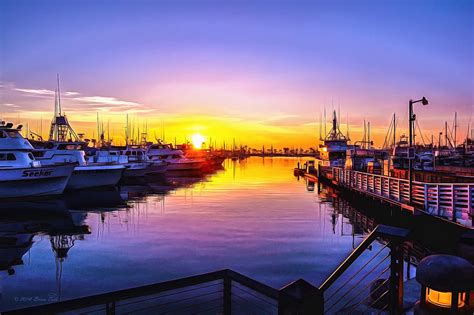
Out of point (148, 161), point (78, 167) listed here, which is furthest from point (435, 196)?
point (148, 161)

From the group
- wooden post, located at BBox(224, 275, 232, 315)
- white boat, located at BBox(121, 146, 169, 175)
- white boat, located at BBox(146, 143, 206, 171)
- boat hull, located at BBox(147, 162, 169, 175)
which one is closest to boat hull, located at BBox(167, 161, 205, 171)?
white boat, located at BBox(146, 143, 206, 171)

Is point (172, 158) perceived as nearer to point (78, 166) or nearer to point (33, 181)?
point (78, 166)

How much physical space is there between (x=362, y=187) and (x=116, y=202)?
20838mm

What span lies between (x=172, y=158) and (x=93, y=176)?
3921 cm

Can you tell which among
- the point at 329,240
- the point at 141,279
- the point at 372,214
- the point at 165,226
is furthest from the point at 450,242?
the point at 165,226

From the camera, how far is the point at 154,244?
678 inches

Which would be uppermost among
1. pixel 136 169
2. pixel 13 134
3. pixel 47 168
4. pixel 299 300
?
pixel 13 134

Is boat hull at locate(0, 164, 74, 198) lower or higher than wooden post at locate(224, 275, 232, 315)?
lower

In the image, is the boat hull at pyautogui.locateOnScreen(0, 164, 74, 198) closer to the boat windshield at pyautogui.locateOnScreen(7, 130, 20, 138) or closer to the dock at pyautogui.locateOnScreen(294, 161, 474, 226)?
the boat windshield at pyautogui.locateOnScreen(7, 130, 20, 138)

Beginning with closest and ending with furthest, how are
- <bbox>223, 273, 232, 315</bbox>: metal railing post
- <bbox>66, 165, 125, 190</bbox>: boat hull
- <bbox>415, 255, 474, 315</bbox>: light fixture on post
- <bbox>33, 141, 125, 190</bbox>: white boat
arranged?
<bbox>415, 255, 474, 315</bbox>: light fixture on post < <bbox>223, 273, 232, 315</bbox>: metal railing post < <bbox>66, 165, 125, 190</bbox>: boat hull < <bbox>33, 141, 125, 190</bbox>: white boat

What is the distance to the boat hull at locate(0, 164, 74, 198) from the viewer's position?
3172 cm

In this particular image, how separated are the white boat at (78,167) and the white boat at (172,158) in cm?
3032

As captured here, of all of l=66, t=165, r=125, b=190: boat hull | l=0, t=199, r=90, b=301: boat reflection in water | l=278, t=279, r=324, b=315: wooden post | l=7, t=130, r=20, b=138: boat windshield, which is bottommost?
l=0, t=199, r=90, b=301: boat reflection in water

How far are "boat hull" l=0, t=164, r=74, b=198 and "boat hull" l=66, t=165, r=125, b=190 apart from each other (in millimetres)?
6429
